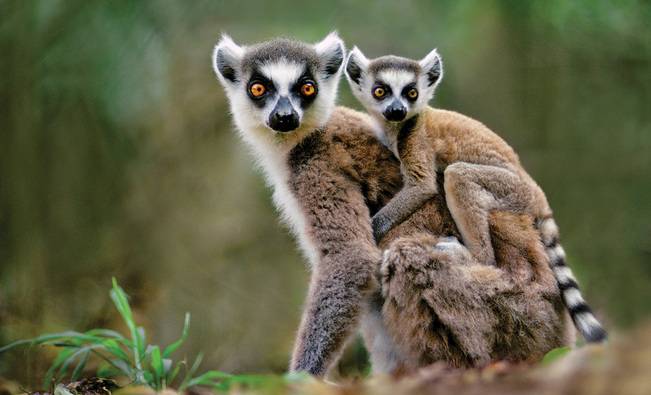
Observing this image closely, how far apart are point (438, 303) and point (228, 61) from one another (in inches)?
92.9

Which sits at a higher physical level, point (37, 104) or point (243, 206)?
point (37, 104)

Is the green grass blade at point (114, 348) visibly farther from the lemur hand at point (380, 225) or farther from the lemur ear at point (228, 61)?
the lemur ear at point (228, 61)

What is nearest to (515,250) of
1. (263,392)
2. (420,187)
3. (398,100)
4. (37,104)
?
(420,187)

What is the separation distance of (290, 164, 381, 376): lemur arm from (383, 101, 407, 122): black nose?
2.26 feet

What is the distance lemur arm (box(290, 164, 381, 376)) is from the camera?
4.34m

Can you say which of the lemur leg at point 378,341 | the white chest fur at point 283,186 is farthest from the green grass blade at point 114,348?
the lemur leg at point 378,341

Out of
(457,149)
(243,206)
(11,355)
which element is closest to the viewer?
(457,149)

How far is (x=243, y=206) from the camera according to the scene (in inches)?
361

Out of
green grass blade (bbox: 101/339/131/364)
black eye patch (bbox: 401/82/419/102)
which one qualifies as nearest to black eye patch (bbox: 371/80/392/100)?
black eye patch (bbox: 401/82/419/102)

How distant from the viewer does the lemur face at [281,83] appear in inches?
192

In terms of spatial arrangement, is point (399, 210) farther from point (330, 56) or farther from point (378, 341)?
point (330, 56)

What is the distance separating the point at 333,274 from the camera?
173 inches

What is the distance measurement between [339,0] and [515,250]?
6112mm

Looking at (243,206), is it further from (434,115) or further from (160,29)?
(434,115)
